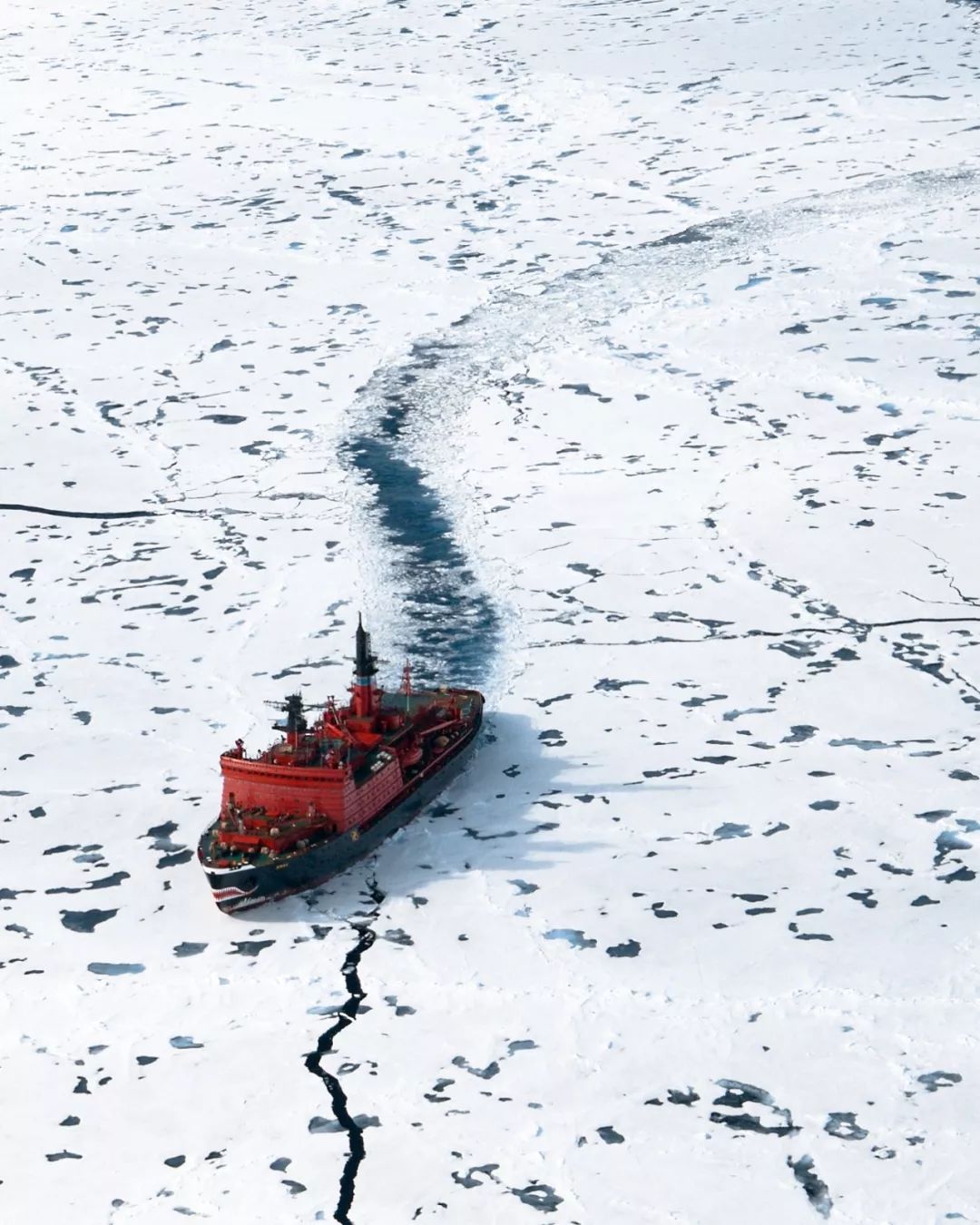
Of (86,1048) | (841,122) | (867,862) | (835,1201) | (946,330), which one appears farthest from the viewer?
(841,122)

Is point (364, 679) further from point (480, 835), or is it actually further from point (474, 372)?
point (474, 372)

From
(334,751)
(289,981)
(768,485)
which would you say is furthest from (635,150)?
(289,981)

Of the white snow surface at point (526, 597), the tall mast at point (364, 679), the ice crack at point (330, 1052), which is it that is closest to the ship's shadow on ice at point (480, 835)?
the white snow surface at point (526, 597)

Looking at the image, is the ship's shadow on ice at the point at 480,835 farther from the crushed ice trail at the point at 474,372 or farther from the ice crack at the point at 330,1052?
the crushed ice trail at the point at 474,372

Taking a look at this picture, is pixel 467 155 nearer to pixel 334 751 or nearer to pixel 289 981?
pixel 334 751

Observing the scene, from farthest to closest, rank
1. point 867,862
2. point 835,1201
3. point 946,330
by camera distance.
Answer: point 946,330, point 867,862, point 835,1201

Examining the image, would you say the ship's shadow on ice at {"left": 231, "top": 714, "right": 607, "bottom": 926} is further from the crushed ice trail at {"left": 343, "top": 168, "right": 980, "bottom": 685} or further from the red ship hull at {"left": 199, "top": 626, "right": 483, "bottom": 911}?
the crushed ice trail at {"left": 343, "top": 168, "right": 980, "bottom": 685}

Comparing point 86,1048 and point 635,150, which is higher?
point 635,150
